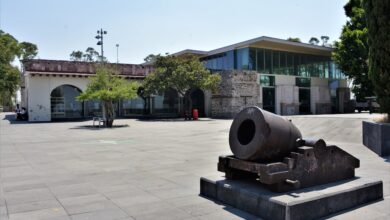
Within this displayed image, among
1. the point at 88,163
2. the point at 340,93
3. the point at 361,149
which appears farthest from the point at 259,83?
the point at 88,163

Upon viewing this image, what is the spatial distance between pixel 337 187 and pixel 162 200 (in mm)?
2326

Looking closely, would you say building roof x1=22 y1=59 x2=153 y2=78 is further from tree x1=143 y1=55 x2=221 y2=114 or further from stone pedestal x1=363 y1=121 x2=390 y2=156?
stone pedestal x1=363 y1=121 x2=390 y2=156

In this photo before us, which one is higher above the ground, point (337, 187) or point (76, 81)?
point (76, 81)

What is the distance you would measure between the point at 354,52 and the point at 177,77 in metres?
15.1

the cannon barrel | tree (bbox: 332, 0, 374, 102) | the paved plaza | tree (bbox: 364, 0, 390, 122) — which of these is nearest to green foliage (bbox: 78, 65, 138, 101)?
the paved plaza

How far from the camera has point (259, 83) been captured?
35969 mm

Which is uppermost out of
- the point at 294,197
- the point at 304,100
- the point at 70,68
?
the point at 70,68

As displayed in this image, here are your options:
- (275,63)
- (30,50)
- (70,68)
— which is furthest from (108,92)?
(30,50)

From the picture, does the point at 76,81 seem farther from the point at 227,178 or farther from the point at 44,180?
the point at 227,178

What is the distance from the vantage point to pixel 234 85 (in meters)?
33.6

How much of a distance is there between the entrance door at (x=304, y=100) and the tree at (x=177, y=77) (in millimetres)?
11834

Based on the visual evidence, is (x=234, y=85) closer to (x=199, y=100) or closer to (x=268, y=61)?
(x=199, y=100)

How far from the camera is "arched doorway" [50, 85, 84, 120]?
111 feet

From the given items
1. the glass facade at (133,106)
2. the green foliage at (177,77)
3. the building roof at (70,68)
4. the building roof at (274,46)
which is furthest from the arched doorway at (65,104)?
the building roof at (274,46)
